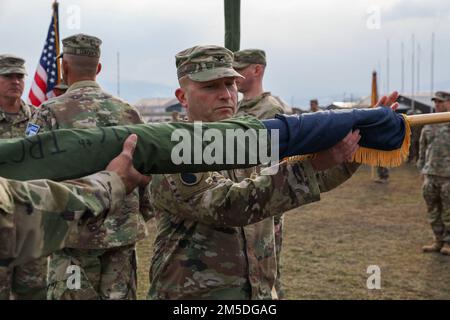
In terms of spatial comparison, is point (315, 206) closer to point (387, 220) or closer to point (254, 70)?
point (387, 220)

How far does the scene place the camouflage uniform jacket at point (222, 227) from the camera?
80.7 inches

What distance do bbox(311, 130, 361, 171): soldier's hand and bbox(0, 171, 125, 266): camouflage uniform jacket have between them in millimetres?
955

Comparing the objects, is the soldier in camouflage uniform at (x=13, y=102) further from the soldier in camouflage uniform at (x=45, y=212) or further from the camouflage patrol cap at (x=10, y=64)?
the soldier in camouflage uniform at (x=45, y=212)

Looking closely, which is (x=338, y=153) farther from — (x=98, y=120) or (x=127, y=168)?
(x=98, y=120)

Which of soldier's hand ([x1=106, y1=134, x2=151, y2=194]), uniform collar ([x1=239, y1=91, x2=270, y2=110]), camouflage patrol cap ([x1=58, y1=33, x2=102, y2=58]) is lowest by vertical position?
soldier's hand ([x1=106, y1=134, x2=151, y2=194])

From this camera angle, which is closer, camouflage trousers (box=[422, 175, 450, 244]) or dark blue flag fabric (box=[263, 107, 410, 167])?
dark blue flag fabric (box=[263, 107, 410, 167])

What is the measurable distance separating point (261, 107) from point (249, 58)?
477 mm

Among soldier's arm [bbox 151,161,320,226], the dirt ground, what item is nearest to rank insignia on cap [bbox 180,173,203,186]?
soldier's arm [bbox 151,161,320,226]

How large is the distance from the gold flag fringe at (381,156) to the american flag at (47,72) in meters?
5.04

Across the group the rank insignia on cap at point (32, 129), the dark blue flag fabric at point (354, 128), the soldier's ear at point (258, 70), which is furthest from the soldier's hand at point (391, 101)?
the soldier's ear at point (258, 70)

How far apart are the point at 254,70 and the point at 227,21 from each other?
1.20m

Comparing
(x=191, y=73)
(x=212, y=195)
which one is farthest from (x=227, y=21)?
(x=212, y=195)

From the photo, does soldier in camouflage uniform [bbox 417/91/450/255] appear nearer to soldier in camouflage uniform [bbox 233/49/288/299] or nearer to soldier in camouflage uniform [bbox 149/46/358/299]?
soldier in camouflage uniform [bbox 233/49/288/299]

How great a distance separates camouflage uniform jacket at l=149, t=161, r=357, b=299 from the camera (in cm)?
205
